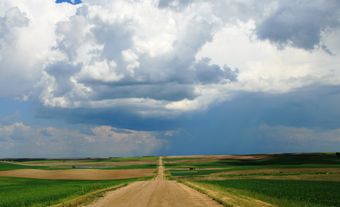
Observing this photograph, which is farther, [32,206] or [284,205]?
[32,206]

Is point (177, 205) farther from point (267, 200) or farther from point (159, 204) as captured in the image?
point (267, 200)

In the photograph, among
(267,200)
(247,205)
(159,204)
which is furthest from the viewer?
(267,200)

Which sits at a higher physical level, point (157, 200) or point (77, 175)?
point (77, 175)

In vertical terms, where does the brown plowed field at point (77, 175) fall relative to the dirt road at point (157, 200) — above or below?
above

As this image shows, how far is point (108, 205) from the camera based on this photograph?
149 feet

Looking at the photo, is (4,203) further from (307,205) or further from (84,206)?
(307,205)

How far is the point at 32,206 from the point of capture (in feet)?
148

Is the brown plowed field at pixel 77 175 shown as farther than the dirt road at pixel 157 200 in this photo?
Yes

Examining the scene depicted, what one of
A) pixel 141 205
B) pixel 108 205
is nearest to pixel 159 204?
pixel 141 205

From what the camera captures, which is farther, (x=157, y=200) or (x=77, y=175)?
(x=77, y=175)

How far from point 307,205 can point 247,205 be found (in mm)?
5787

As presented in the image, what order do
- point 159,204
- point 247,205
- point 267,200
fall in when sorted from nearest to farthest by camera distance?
point 247,205
point 159,204
point 267,200

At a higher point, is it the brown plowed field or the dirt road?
the brown plowed field

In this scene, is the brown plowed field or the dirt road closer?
the dirt road
